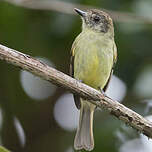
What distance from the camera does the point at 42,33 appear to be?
16.7 ft

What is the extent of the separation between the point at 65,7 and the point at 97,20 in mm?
359

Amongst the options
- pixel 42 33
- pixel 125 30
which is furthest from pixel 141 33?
pixel 42 33

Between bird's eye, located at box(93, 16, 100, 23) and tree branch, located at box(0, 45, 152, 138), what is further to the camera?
bird's eye, located at box(93, 16, 100, 23)

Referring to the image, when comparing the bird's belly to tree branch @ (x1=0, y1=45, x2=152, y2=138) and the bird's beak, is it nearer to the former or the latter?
the bird's beak

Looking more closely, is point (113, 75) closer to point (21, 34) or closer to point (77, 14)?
point (77, 14)

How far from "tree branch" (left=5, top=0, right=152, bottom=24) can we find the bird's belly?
0.43 m

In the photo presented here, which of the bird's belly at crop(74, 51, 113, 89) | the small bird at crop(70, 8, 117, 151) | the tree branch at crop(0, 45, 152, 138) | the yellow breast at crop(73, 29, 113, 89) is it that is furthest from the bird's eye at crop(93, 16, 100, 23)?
the tree branch at crop(0, 45, 152, 138)

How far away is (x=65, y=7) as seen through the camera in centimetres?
482

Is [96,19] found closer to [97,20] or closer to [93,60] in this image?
[97,20]

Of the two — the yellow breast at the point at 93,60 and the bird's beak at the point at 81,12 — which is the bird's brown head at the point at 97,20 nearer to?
the bird's beak at the point at 81,12

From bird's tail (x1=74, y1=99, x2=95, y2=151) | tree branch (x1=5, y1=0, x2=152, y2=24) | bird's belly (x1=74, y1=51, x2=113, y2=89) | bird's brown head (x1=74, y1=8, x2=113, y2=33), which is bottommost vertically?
bird's tail (x1=74, y1=99, x2=95, y2=151)

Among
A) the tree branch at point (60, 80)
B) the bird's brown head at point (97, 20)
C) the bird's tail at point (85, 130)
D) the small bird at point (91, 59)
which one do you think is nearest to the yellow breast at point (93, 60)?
the small bird at point (91, 59)

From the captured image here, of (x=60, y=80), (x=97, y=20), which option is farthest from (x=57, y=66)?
(x=60, y=80)

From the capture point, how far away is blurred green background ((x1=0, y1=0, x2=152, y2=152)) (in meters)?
4.77
